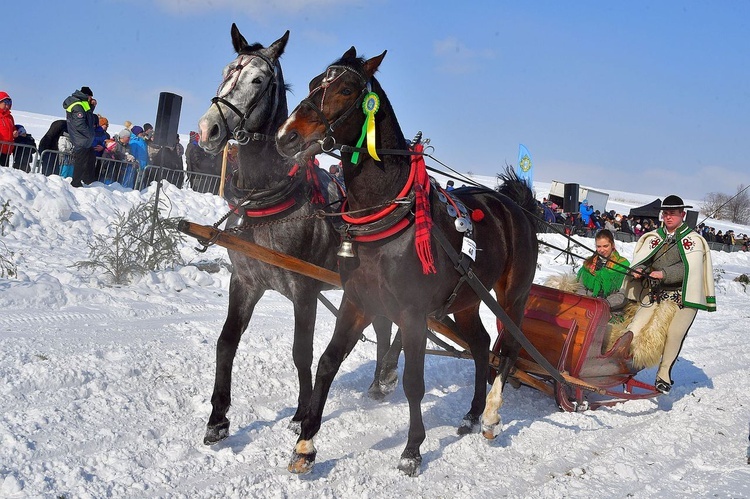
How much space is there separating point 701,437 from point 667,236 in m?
2.10

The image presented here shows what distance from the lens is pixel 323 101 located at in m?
4.02

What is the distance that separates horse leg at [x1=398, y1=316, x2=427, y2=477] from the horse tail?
251 cm

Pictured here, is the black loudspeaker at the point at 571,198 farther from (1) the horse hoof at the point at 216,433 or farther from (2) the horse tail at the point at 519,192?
(1) the horse hoof at the point at 216,433

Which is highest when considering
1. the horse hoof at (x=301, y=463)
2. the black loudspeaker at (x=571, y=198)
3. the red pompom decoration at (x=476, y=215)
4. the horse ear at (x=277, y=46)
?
the black loudspeaker at (x=571, y=198)

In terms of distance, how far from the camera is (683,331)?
20.9 ft

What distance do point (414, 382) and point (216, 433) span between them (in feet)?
4.37

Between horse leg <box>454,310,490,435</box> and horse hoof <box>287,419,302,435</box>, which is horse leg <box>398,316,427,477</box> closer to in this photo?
horse hoof <box>287,419,302,435</box>

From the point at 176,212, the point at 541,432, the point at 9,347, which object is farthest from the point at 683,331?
the point at 176,212

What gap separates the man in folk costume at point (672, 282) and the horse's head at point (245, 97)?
13.1 ft

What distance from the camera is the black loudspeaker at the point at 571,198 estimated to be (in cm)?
1781

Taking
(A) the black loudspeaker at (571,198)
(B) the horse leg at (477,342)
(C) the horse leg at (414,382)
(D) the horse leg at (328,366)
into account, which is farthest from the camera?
(A) the black loudspeaker at (571,198)

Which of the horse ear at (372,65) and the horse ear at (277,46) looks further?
the horse ear at (277,46)

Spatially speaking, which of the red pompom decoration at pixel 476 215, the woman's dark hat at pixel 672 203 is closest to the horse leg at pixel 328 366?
the red pompom decoration at pixel 476 215

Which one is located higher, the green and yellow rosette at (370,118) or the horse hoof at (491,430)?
the green and yellow rosette at (370,118)
